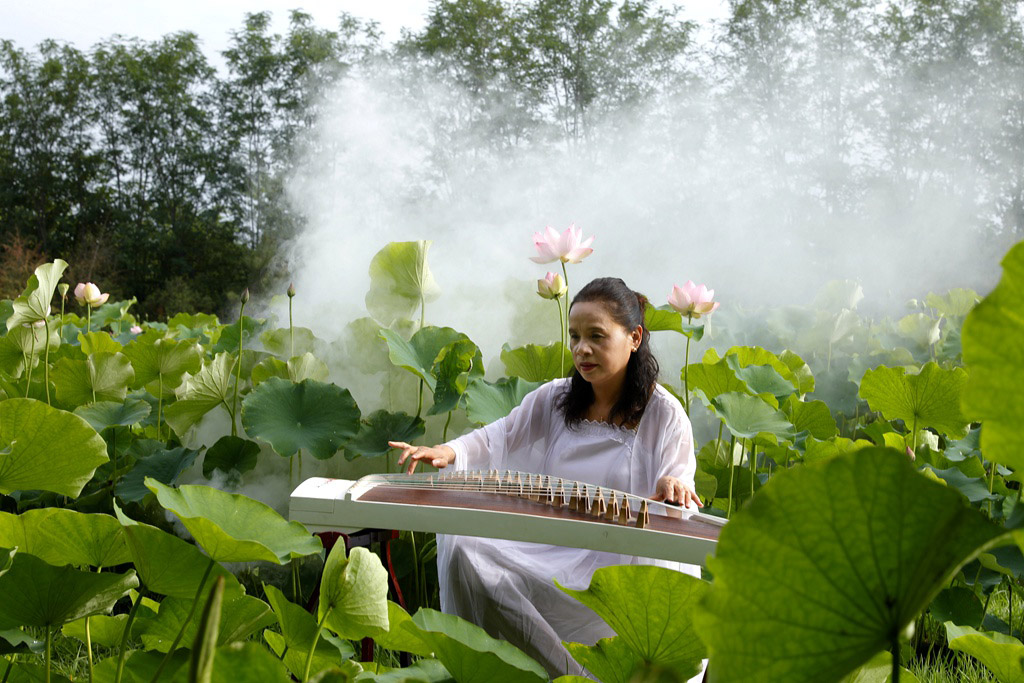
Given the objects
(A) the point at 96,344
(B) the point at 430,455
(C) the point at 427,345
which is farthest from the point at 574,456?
(A) the point at 96,344

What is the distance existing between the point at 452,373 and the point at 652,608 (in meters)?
1.48

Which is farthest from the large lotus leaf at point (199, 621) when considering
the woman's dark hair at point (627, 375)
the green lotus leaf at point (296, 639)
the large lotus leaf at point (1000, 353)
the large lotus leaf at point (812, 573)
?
the woman's dark hair at point (627, 375)

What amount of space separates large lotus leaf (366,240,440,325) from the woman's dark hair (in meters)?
0.55

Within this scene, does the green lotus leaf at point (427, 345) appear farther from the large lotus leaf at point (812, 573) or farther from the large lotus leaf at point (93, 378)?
the large lotus leaf at point (812, 573)

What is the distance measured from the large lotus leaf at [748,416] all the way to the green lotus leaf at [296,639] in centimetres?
111

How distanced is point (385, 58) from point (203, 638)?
1565 centimetres

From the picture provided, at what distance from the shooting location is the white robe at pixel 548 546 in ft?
5.41

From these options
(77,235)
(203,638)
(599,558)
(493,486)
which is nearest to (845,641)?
(203,638)

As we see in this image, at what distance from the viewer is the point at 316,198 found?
13.1m

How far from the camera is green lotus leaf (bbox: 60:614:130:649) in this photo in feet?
2.62

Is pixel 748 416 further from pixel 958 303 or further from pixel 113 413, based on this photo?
pixel 958 303

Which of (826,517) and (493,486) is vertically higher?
(826,517)

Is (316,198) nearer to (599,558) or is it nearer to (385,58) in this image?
(385,58)

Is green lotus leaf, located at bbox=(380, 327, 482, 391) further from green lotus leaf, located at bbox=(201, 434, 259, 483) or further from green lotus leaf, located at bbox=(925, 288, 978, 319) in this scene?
green lotus leaf, located at bbox=(925, 288, 978, 319)
